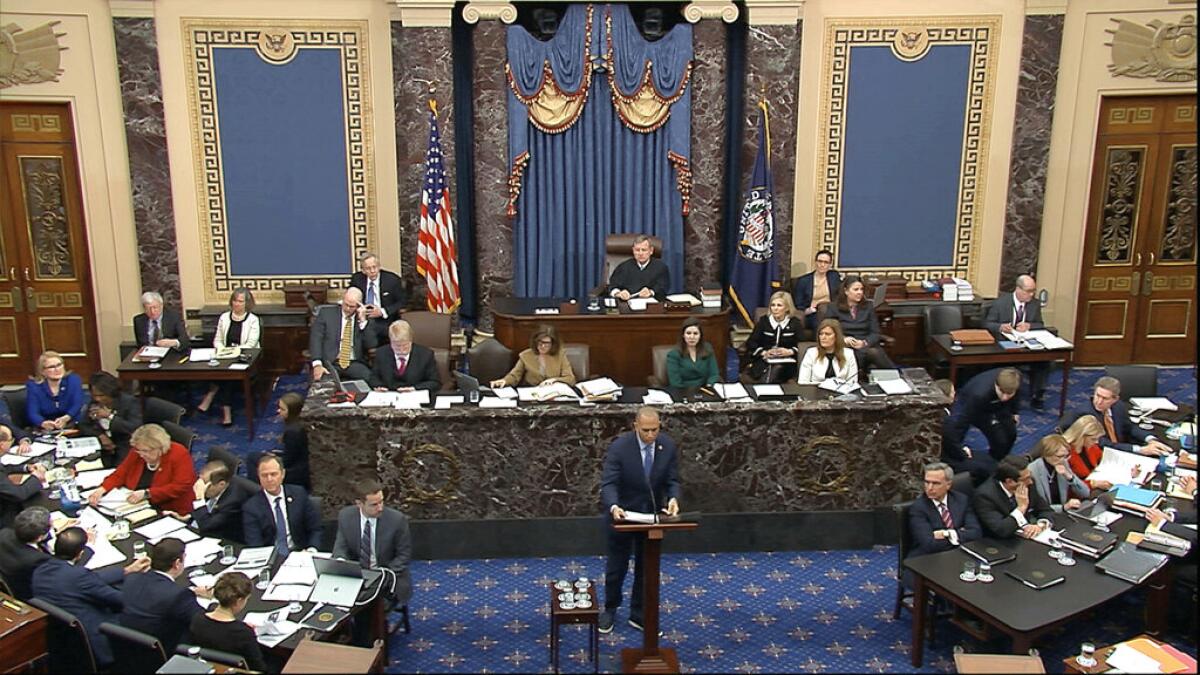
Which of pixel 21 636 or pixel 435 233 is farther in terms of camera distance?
pixel 435 233

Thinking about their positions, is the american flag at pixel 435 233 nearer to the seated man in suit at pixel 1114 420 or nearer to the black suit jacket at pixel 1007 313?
the black suit jacket at pixel 1007 313

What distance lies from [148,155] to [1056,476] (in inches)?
350

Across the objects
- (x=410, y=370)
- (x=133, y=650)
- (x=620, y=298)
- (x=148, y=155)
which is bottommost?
(x=133, y=650)

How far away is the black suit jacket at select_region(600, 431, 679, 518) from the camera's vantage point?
22.2 ft

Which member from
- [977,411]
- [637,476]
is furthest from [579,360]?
[977,411]

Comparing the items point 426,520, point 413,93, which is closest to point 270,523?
point 426,520

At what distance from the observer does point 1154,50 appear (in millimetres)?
11289

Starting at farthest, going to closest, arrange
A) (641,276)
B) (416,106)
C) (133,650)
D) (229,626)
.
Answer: (416,106)
(641,276)
(133,650)
(229,626)

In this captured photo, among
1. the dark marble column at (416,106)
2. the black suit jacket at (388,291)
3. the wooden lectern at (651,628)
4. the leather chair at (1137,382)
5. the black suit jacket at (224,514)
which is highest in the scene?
the dark marble column at (416,106)

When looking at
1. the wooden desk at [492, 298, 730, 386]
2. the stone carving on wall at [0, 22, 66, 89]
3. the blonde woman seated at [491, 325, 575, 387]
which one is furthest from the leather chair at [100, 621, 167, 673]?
the stone carving on wall at [0, 22, 66, 89]

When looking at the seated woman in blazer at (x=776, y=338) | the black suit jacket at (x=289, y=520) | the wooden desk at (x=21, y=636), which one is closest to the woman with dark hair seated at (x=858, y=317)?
the seated woman in blazer at (x=776, y=338)

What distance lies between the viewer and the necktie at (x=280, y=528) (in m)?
6.77

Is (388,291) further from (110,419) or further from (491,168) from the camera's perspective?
(110,419)

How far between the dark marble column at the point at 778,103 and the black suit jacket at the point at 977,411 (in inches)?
155
